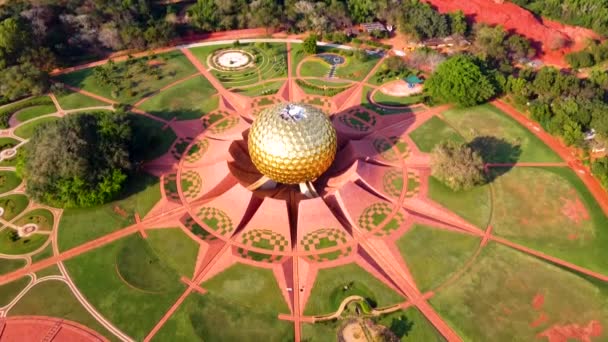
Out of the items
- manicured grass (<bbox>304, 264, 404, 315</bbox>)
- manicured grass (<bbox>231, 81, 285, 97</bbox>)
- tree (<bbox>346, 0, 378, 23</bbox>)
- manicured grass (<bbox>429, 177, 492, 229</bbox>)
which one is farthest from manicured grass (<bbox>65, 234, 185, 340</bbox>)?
tree (<bbox>346, 0, 378, 23</bbox>)

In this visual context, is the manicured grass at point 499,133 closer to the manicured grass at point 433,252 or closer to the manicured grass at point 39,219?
the manicured grass at point 433,252

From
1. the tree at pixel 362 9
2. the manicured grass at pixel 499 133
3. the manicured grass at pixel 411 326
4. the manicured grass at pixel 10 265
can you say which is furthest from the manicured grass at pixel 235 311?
the tree at pixel 362 9

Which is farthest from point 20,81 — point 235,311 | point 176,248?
point 235,311

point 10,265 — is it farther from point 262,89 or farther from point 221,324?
point 262,89

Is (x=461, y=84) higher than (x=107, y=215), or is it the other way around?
(x=461, y=84)

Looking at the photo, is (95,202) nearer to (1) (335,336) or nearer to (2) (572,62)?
(1) (335,336)

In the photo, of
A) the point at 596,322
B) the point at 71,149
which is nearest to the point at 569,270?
the point at 596,322

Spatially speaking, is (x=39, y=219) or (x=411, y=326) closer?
(x=411, y=326)
